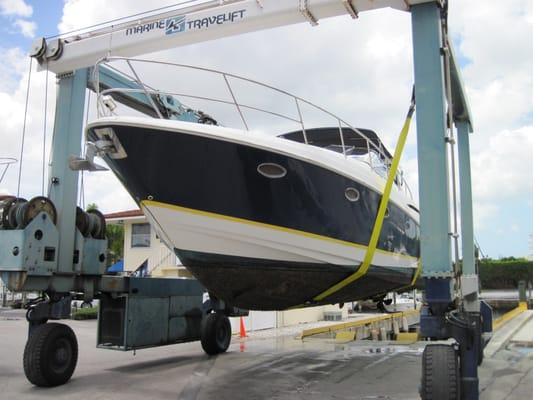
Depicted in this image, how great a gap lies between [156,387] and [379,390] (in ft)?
9.07

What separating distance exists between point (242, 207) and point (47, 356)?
322 cm

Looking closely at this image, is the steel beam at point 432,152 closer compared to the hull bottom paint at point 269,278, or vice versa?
the steel beam at point 432,152

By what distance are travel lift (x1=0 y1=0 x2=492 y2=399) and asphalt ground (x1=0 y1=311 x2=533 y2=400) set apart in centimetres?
48

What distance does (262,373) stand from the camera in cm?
758

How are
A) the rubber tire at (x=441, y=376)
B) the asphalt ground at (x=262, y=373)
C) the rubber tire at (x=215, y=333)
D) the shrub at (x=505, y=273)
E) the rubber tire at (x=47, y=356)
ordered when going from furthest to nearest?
1. the shrub at (x=505, y=273)
2. the rubber tire at (x=215, y=333)
3. the rubber tire at (x=47, y=356)
4. the asphalt ground at (x=262, y=373)
5. the rubber tire at (x=441, y=376)

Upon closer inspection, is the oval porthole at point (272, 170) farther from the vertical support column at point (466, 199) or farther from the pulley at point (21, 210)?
the vertical support column at point (466, 199)

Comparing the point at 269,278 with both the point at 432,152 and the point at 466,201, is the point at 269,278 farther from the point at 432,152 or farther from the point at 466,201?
the point at 466,201

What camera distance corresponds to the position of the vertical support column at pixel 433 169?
438cm

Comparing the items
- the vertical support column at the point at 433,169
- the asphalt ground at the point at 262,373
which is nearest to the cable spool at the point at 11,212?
the asphalt ground at the point at 262,373

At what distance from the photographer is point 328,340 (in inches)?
459

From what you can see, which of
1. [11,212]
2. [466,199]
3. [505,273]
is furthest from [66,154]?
[505,273]

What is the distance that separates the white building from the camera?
1658cm

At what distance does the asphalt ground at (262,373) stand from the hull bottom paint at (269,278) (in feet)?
3.63

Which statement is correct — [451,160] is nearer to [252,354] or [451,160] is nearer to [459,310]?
[459,310]
